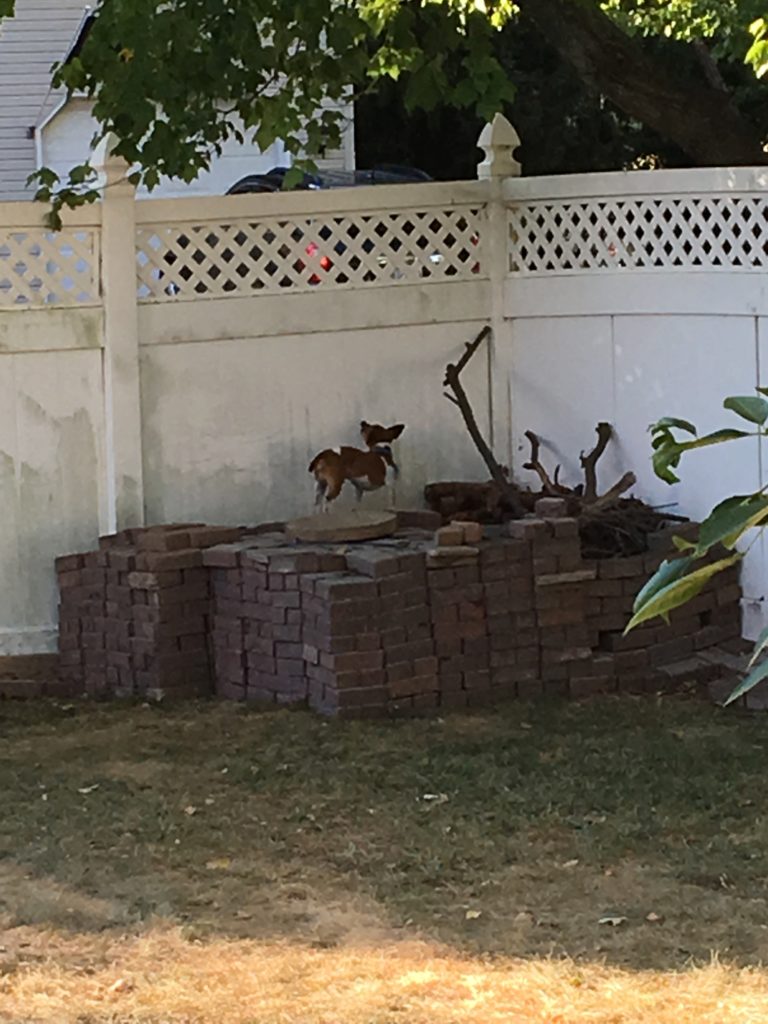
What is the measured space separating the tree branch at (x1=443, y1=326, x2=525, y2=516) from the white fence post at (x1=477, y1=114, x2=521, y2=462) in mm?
95

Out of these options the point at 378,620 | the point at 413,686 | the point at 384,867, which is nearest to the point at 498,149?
the point at 378,620

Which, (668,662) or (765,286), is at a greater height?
(765,286)

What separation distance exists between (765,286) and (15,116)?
9.27 meters

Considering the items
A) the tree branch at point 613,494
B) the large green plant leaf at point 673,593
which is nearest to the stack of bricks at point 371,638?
the tree branch at point 613,494

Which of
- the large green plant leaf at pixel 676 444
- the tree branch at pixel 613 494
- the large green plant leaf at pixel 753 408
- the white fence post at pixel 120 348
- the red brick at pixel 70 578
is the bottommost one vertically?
the red brick at pixel 70 578

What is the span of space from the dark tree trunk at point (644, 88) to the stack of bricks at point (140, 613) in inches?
114

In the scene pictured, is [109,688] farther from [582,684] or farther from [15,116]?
[15,116]

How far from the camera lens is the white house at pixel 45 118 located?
14219 mm

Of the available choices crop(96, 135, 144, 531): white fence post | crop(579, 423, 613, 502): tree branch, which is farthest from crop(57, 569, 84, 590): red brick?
crop(579, 423, 613, 502): tree branch

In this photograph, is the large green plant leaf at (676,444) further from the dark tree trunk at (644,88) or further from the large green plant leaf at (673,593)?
the dark tree trunk at (644,88)

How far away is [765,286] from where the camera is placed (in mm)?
6977

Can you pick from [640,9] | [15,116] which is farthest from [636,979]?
[15,116]

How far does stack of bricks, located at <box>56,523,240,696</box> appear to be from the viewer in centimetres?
712

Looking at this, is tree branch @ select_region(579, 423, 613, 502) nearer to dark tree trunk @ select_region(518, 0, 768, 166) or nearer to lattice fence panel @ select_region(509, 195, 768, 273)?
lattice fence panel @ select_region(509, 195, 768, 273)
